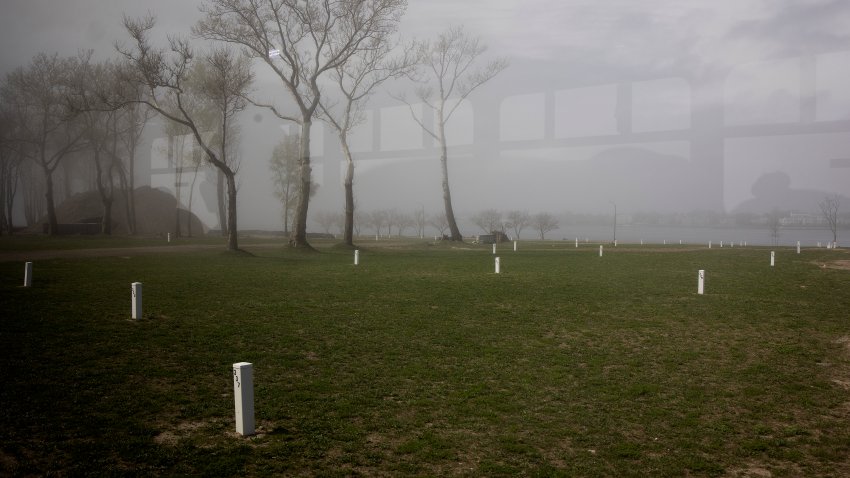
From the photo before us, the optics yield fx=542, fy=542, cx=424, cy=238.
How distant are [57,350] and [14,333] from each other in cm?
177

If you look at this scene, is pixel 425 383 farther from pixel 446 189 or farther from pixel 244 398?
pixel 446 189

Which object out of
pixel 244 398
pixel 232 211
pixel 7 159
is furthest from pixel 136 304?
pixel 7 159

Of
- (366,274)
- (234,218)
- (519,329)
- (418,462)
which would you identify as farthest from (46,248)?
(418,462)

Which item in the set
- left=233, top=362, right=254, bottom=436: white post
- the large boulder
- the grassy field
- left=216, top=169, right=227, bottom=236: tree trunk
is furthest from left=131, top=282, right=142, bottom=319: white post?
the large boulder

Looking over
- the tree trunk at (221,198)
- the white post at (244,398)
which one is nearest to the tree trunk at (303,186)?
the tree trunk at (221,198)

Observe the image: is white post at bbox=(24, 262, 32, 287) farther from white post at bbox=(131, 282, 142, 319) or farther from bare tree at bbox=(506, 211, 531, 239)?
bare tree at bbox=(506, 211, 531, 239)

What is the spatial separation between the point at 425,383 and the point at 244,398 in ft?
9.93

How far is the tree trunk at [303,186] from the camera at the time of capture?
3419cm

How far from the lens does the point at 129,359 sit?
348 inches

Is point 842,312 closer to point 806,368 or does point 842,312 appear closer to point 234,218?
point 806,368

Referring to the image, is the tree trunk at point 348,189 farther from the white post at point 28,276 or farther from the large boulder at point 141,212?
the large boulder at point 141,212

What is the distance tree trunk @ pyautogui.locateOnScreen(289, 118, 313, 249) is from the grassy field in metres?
18.0

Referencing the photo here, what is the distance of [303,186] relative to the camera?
3406 centimetres

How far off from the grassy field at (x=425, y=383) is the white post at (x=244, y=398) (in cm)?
18
